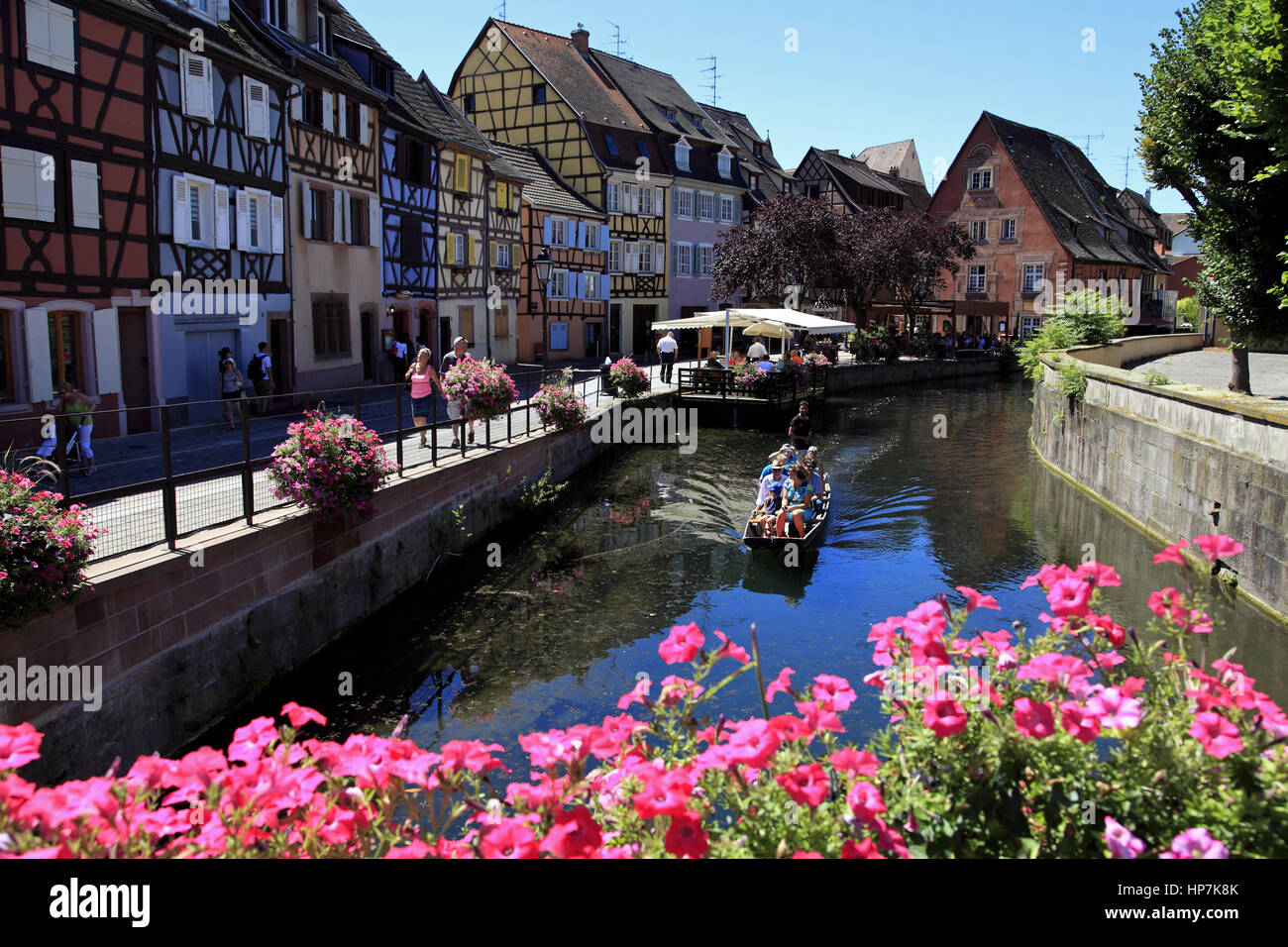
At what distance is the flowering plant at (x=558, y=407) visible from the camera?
67.9ft

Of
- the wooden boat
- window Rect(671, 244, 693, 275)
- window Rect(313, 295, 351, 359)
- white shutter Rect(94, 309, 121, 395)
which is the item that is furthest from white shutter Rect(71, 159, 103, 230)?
window Rect(671, 244, 693, 275)

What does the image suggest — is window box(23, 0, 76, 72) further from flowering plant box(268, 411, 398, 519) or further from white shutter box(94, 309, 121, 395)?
flowering plant box(268, 411, 398, 519)

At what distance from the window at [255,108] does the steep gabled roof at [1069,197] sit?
4737 centimetres

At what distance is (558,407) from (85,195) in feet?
29.6

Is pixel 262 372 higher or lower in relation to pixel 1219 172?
lower

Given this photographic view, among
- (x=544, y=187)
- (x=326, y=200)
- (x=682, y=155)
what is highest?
(x=682, y=155)

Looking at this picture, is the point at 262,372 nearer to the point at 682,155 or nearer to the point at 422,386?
the point at 422,386

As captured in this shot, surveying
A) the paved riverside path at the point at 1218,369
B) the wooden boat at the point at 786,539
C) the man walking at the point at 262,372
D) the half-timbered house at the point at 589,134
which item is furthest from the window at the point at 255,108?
the half-timbered house at the point at 589,134

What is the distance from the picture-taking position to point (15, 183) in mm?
15281

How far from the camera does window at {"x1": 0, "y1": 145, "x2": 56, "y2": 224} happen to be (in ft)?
49.6

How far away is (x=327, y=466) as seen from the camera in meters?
10.9

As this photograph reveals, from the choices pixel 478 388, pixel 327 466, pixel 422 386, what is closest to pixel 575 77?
pixel 478 388

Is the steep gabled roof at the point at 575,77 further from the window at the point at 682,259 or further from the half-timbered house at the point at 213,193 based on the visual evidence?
the half-timbered house at the point at 213,193

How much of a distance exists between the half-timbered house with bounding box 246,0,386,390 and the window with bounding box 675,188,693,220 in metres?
24.3
